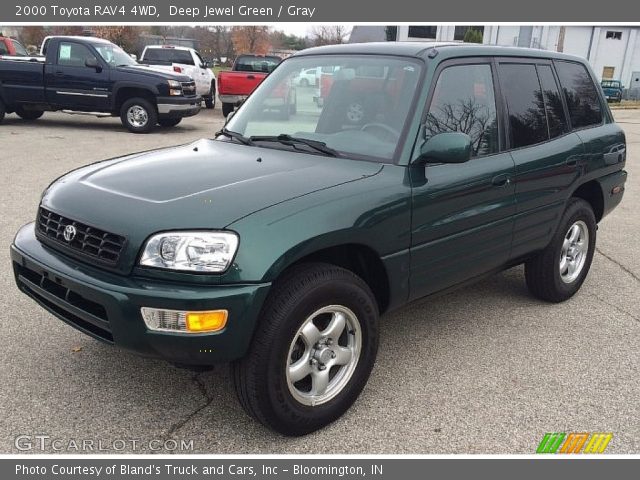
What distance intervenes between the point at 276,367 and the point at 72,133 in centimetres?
1236

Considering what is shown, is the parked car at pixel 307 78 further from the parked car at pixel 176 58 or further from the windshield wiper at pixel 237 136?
the parked car at pixel 176 58

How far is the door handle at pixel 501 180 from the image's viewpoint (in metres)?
3.61

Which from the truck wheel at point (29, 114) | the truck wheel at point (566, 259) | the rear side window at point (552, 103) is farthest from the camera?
the truck wheel at point (29, 114)

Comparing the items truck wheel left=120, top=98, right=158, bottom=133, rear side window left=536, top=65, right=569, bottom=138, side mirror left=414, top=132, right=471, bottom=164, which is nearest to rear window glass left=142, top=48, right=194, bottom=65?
truck wheel left=120, top=98, right=158, bottom=133

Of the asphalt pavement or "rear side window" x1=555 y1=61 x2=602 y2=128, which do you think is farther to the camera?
"rear side window" x1=555 y1=61 x2=602 y2=128

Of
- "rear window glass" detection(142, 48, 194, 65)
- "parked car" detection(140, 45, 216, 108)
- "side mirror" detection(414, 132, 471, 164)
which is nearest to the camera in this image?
"side mirror" detection(414, 132, 471, 164)

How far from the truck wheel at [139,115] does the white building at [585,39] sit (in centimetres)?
2795

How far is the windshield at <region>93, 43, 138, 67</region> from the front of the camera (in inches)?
515

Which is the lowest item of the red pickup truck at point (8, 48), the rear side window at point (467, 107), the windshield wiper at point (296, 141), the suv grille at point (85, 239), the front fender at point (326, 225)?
the suv grille at point (85, 239)

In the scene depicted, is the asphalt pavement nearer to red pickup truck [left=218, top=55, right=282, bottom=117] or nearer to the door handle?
the door handle

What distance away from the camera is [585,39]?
128 ft

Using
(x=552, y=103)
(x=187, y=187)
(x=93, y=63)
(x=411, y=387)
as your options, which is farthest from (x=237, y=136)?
(x=93, y=63)

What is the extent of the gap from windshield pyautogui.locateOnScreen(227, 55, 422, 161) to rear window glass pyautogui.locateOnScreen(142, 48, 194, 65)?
14900 millimetres

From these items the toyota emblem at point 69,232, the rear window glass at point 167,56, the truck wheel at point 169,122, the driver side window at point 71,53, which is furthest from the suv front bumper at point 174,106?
the toyota emblem at point 69,232
